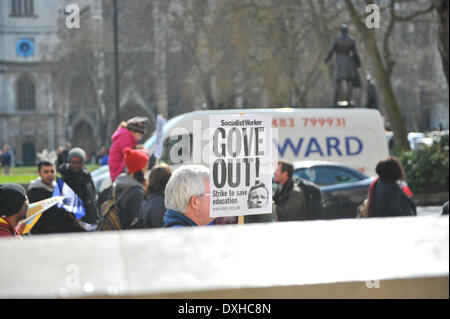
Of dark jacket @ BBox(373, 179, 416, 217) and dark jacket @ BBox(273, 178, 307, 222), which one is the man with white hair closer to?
dark jacket @ BBox(273, 178, 307, 222)

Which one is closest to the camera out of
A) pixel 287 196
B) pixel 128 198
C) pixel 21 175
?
pixel 21 175

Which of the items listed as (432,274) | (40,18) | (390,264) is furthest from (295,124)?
(40,18)

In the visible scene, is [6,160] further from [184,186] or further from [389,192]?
[389,192]

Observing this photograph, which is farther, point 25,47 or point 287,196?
point 287,196

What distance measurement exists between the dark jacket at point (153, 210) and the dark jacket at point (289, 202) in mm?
2082

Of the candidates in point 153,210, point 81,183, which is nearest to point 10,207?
point 153,210

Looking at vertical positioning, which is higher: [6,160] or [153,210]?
[6,160]

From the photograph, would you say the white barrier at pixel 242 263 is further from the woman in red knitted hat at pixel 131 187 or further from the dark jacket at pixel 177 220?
the dark jacket at pixel 177 220

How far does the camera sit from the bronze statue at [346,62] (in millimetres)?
13633

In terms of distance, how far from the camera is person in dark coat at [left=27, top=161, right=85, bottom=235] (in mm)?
3861

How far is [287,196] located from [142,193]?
5.68 feet

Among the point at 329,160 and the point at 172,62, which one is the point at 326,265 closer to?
the point at 329,160

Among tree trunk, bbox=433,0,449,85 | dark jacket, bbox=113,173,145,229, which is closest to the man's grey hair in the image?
dark jacket, bbox=113,173,145,229

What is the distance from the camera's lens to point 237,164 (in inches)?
116
